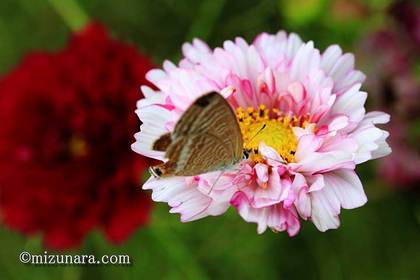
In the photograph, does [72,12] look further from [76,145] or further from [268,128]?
[268,128]

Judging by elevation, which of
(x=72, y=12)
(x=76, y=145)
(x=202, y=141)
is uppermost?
(x=72, y=12)

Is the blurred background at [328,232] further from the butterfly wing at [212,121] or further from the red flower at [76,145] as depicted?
the butterfly wing at [212,121]

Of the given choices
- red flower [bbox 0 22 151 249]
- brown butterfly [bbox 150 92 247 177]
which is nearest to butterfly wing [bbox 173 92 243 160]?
brown butterfly [bbox 150 92 247 177]

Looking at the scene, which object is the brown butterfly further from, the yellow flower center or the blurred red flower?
the blurred red flower

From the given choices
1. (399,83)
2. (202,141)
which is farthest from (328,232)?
(202,141)

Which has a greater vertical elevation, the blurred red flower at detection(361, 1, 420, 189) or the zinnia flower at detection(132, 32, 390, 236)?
the blurred red flower at detection(361, 1, 420, 189)
